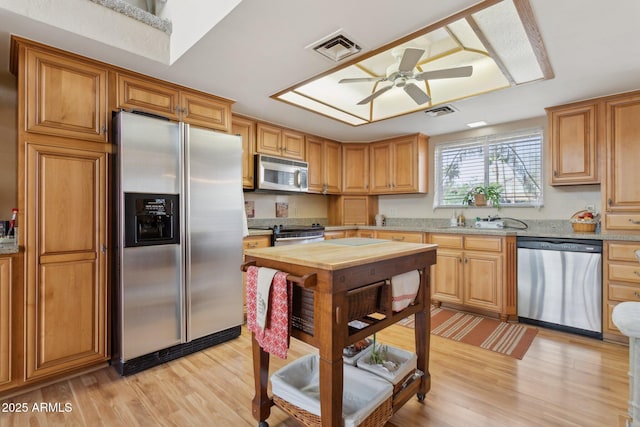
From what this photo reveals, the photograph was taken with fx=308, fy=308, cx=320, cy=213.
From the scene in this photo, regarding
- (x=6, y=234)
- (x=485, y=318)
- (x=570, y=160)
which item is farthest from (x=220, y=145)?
(x=570, y=160)

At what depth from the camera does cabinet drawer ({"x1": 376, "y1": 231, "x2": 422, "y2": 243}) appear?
12.9 feet

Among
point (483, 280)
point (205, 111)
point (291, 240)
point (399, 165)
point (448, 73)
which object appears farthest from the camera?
point (399, 165)

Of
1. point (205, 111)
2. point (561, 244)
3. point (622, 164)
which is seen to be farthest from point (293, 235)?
point (622, 164)

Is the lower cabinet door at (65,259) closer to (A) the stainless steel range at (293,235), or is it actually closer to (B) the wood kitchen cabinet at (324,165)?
(A) the stainless steel range at (293,235)

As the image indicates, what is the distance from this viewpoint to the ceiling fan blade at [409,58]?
2.02 m

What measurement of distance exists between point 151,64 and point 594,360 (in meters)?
4.11

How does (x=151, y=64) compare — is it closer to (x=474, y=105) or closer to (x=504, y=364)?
(x=474, y=105)

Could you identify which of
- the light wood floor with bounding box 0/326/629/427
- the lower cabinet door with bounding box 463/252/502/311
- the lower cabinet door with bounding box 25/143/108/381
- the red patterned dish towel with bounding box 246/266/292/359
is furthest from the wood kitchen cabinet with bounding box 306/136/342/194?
the red patterned dish towel with bounding box 246/266/292/359

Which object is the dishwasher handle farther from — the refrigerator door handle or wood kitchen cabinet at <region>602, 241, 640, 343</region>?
the refrigerator door handle

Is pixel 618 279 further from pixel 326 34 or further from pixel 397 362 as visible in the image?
pixel 326 34

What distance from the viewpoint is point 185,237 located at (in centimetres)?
252

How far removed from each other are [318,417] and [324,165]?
3.59m

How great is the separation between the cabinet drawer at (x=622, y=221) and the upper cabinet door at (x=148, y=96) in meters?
4.14

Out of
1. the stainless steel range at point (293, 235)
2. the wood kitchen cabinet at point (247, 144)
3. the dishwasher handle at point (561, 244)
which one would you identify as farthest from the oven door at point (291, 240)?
the dishwasher handle at point (561, 244)
